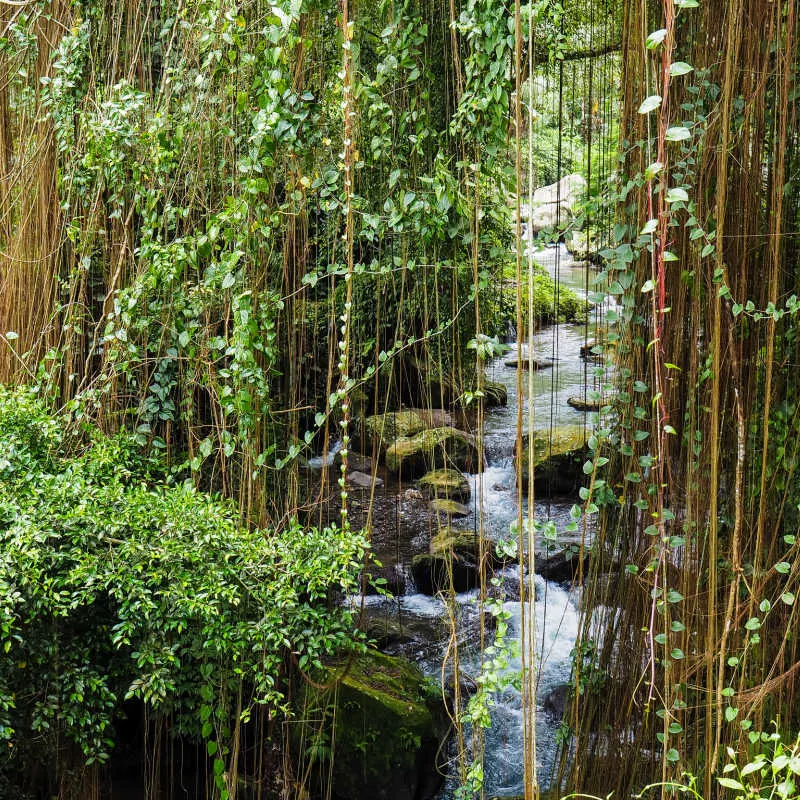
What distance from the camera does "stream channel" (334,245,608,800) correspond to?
292 centimetres

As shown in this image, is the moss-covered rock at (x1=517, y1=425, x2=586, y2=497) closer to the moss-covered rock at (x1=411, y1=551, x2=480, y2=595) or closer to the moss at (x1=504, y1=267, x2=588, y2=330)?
the moss-covered rock at (x1=411, y1=551, x2=480, y2=595)

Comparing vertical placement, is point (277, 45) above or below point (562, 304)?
above

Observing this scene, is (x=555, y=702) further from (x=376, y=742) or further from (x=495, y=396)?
(x=495, y=396)

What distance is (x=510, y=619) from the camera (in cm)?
356

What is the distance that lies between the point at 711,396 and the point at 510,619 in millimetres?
1913

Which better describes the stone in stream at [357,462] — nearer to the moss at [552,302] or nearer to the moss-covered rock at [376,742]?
the moss-covered rock at [376,742]

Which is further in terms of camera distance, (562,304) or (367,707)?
(562,304)

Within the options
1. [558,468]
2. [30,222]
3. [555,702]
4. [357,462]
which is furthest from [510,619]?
[30,222]

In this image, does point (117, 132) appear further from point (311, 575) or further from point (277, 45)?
point (311, 575)

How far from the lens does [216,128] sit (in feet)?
8.32

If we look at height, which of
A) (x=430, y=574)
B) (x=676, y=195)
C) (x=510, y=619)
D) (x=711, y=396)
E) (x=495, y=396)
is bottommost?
(x=510, y=619)

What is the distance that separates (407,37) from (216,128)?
2.19ft

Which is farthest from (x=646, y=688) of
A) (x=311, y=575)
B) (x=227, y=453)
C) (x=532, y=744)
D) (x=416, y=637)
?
(x=416, y=637)

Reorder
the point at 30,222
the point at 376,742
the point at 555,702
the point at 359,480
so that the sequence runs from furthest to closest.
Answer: the point at 359,480
the point at 555,702
the point at 30,222
the point at 376,742
